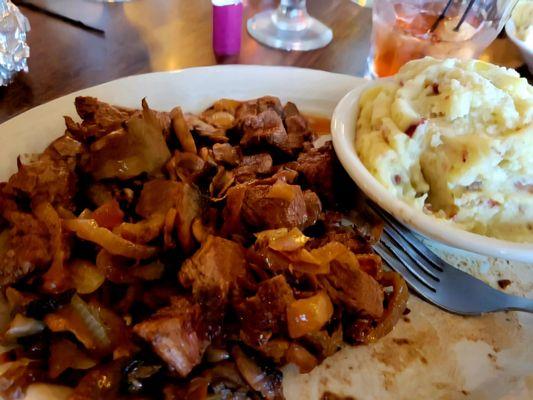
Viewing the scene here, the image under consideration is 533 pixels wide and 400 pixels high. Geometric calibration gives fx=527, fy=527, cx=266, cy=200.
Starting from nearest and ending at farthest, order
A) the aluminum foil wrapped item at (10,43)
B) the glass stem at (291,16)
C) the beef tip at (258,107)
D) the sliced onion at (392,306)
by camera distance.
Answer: the sliced onion at (392,306) → the beef tip at (258,107) → the aluminum foil wrapped item at (10,43) → the glass stem at (291,16)

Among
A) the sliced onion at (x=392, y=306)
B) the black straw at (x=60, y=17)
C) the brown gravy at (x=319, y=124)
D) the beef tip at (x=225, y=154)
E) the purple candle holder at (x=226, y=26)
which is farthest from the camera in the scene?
the black straw at (x=60, y=17)

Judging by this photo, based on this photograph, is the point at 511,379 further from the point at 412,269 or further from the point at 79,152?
the point at 79,152

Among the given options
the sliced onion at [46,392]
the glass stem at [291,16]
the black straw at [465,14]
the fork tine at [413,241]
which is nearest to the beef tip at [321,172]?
the fork tine at [413,241]

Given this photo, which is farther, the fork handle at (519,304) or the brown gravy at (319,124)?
the brown gravy at (319,124)

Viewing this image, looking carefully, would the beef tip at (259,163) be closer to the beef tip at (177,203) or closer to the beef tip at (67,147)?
the beef tip at (177,203)

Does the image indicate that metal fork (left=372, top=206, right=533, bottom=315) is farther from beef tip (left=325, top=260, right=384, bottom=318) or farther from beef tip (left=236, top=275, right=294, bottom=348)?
beef tip (left=236, top=275, right=294, bottom=348)

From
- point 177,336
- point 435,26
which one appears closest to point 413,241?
point 177,336
